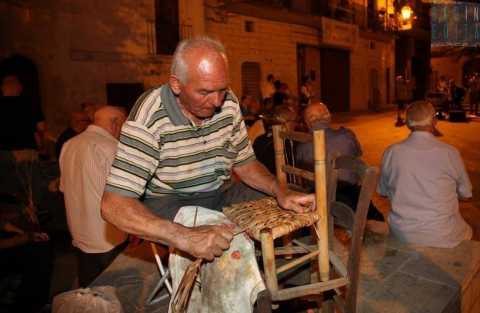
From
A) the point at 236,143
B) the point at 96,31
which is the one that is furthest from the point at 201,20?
the point at 236,143

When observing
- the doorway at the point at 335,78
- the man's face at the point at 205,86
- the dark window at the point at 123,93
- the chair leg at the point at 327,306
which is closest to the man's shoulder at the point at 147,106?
the man's face at the point at 205,86

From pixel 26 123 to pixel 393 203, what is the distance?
14.3ft

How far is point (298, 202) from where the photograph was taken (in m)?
2.20

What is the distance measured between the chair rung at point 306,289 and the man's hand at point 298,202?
14.0 inches

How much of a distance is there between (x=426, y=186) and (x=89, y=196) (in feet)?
8.63

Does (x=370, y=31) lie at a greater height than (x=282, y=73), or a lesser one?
greater

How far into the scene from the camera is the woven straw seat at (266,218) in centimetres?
197

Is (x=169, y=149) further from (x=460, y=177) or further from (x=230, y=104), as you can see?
(x=460, y=177)

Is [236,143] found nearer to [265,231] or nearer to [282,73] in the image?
[265,231]

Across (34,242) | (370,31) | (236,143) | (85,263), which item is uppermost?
(370,31)

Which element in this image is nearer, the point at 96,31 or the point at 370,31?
the point at 96,31

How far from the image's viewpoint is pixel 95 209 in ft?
11.5

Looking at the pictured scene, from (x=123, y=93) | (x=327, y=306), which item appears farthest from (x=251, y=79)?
(x=327, y=306)

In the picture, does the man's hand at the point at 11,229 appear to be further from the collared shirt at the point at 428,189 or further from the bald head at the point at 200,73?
the collared shirt at the point at 428,189
